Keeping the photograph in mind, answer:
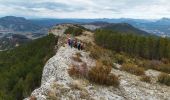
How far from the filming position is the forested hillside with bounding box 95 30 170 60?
309 feet

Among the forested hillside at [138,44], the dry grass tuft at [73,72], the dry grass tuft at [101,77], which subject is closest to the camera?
the dry grass tuft at [101,77]

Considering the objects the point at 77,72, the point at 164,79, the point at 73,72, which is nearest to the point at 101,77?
the point at 77,72

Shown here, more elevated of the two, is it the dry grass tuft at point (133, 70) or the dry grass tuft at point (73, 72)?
the dry grass tuft at point (73, 72)

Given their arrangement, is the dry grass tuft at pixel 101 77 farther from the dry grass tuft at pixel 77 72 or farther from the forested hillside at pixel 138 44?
the forested hillside at pixel 138 44

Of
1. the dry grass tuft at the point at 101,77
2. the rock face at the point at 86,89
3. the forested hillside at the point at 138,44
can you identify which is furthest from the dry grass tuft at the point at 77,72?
the forested hillside at the point at 138,44

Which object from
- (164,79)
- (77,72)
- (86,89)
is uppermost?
(77,72)

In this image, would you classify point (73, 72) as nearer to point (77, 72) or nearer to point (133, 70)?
point (77, 72)

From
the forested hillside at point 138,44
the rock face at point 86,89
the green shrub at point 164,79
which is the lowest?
the forested hillside at point 138,44

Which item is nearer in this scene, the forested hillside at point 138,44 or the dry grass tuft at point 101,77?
the dry grass tuft at point 101,77

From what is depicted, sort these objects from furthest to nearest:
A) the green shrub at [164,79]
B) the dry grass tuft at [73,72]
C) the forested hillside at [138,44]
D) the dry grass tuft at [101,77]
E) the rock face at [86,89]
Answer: the forested hillside at [138,44]
the green shrub at [164,79]
the dry grass tuft at [73,72]
the dry grass tuft at [101,77]
the rock face at [86,89]

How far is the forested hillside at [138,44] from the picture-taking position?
94181 mm

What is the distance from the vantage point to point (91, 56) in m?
49.9

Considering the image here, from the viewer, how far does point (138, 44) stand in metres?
105

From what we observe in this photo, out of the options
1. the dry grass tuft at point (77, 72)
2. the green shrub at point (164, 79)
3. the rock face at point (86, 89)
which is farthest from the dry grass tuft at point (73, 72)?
the green shrub at point (164, 79)
